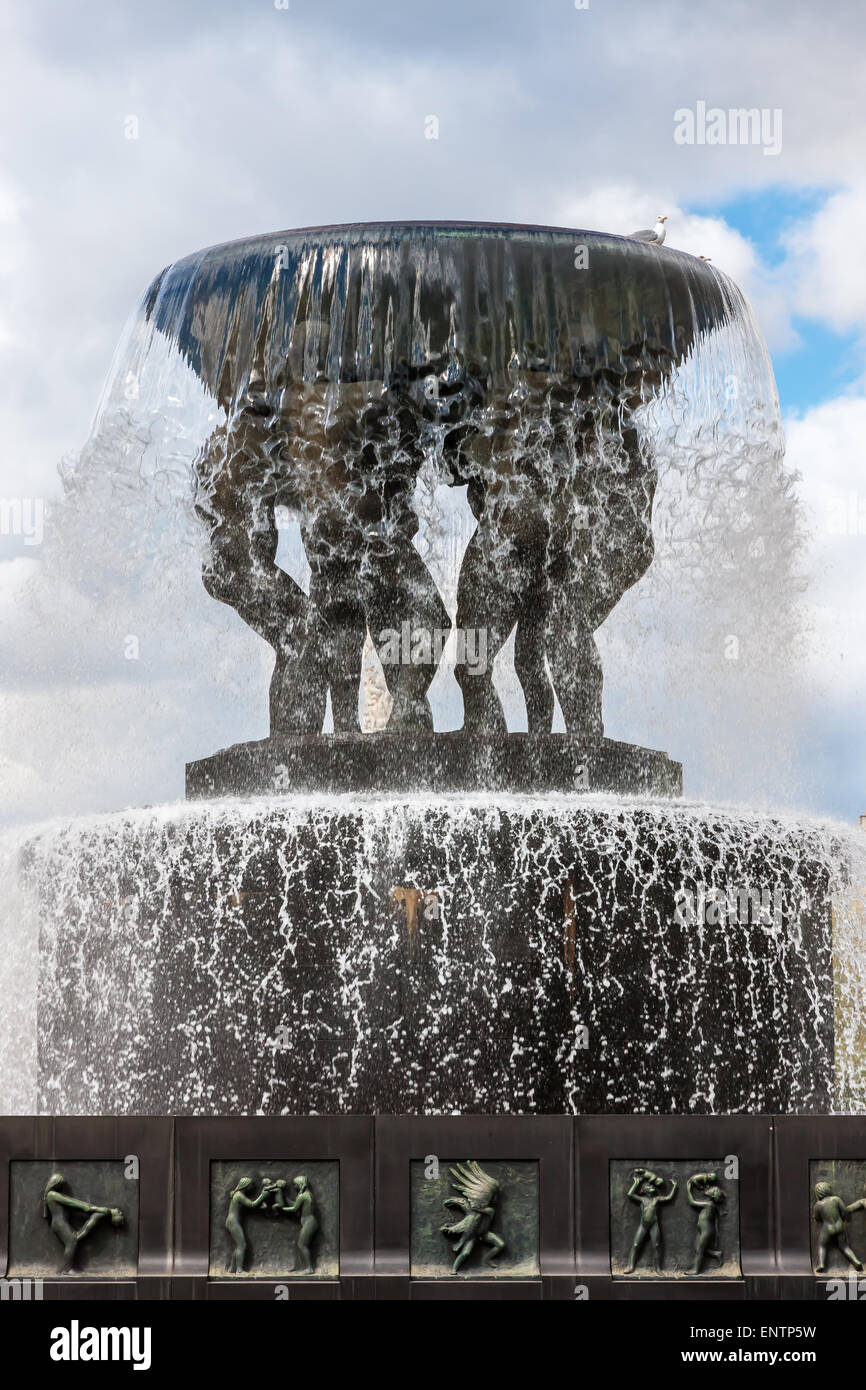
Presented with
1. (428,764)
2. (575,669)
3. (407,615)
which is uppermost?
(407,615)

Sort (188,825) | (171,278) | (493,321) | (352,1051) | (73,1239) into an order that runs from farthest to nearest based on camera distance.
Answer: (171,278)
(493,321)
(188,825)
(352,1051)
(73,1239)

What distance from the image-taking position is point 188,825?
10.9m

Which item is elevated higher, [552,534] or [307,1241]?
→ [552,534]

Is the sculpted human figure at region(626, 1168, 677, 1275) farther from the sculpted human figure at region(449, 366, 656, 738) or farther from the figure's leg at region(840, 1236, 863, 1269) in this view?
the sculpted human figure at region(449, 366, 656, 738)

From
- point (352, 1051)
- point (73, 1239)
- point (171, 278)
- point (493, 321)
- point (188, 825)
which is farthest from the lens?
point (171, 278)

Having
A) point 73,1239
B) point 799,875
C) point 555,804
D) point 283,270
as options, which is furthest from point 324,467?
point 73,1239

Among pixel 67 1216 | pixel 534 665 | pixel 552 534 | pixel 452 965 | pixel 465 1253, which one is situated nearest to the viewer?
pixel 465 1253

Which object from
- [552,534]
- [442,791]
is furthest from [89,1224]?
[552,534]

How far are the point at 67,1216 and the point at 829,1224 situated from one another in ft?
11.5

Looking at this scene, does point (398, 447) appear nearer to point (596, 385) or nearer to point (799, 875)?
point (596, 385)

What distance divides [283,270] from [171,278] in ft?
3.64

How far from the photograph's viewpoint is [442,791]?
11.6 meters

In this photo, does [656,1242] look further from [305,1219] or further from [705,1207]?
[305,1219]

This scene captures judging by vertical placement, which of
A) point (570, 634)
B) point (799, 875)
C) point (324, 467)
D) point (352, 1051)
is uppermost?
point (324, 467)
